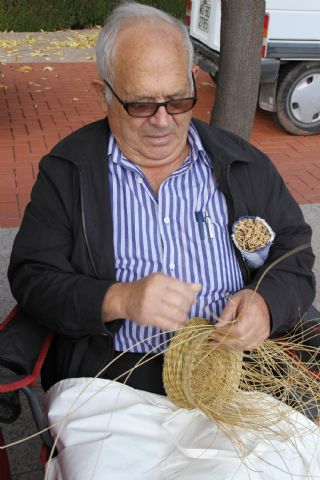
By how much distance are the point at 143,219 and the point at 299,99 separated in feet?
15.0

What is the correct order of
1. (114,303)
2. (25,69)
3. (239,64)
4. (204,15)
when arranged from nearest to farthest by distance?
(114,303) → (239,64) → (204,15) → (25,69)

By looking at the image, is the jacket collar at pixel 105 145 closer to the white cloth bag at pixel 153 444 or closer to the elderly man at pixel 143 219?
the elderly man at pixel 143 219

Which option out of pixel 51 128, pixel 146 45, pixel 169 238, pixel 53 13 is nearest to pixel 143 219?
pixel 169 238

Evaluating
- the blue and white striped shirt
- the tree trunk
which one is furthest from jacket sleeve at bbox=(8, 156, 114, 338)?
the tree trunk

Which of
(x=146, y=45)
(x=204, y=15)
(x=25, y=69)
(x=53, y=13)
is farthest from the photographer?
(x=53, y=13)

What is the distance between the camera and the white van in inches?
229

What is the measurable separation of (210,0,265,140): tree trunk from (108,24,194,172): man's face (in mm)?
1148

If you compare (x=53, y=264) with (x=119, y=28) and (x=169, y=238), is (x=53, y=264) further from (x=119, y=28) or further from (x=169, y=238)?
(x=119, y=28)

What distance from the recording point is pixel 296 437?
1763mm

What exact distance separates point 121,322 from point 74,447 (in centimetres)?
41

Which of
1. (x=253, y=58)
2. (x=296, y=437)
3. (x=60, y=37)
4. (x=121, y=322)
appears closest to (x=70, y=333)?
(x=121, y=322)

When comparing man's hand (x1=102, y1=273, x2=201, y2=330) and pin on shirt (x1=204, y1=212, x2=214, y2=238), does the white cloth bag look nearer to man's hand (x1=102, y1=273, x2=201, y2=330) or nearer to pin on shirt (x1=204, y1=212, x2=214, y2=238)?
man's hand (x1=102, y1=273, x2=201, y2=330)

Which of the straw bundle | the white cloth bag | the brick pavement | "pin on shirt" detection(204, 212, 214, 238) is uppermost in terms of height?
"pin on shirt" detection(204, 212, 214, 238)

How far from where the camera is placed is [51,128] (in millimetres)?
6133
